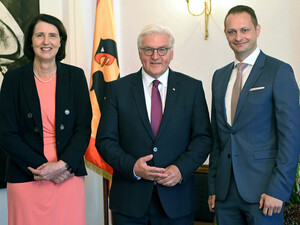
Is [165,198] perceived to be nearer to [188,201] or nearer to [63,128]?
[188,201]

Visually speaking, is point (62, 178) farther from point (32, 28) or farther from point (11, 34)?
point (11, 34)

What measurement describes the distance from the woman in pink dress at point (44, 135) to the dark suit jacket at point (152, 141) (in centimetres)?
27

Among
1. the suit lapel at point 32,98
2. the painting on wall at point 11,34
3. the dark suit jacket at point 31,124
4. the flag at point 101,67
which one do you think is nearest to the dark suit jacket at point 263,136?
the dark suit jacket at point 31,124

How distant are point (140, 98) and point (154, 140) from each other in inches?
11.3

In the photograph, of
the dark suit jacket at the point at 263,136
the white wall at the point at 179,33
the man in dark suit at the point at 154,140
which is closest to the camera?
the dark suit jacket at the point at 263,136

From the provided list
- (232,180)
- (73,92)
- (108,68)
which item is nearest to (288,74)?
(232,180)

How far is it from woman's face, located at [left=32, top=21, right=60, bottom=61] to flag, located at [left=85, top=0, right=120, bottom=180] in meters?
1.37

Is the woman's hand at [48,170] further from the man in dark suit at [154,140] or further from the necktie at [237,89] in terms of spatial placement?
the necktie at [237,89]

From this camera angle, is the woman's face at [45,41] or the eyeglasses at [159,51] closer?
the eyeglasses at [159,51]

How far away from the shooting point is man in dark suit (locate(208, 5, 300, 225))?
211cm

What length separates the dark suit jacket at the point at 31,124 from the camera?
2.43 meters

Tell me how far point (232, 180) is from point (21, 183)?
4.40 feet

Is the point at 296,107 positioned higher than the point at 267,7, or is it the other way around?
the point at 267,7

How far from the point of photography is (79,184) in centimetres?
259
